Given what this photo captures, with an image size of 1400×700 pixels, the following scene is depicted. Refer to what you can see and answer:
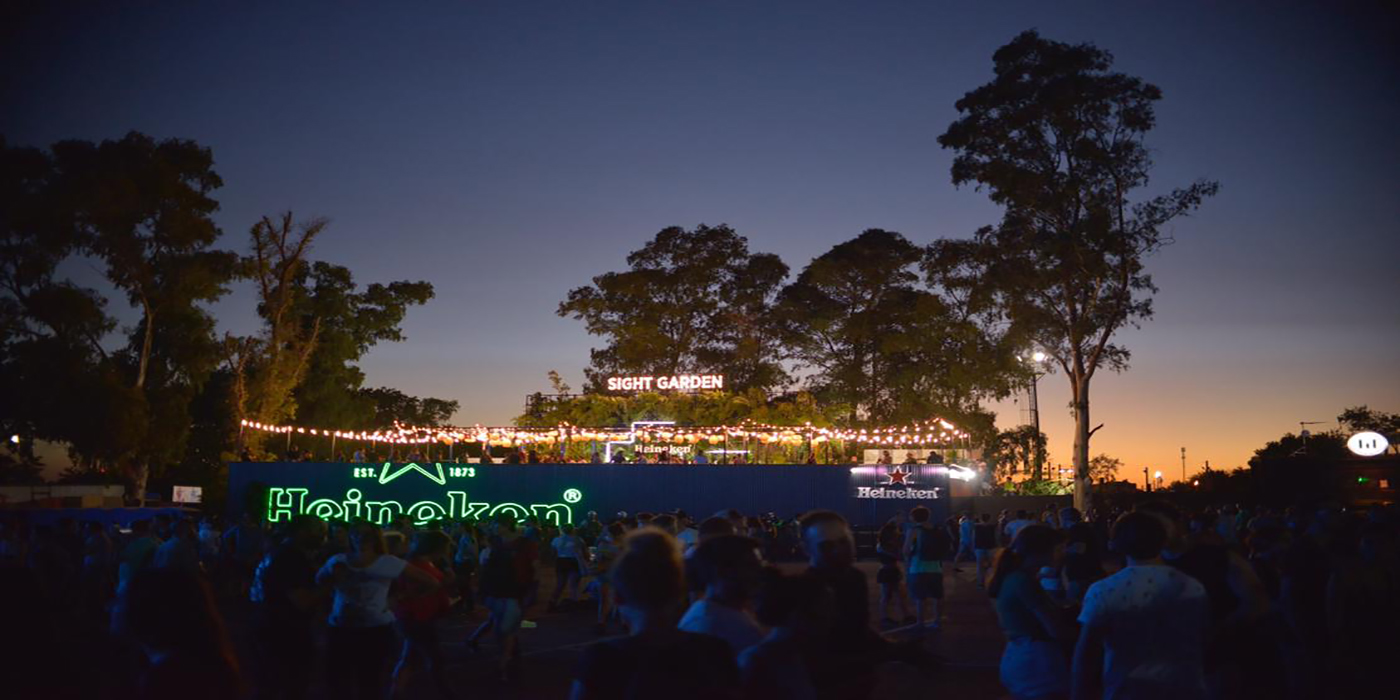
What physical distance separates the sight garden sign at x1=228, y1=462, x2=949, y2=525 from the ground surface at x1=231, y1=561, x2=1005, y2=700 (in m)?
11.6

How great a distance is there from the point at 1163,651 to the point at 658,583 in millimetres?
2397

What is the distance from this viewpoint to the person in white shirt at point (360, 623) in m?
6.48

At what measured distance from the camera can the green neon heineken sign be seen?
1177 inches

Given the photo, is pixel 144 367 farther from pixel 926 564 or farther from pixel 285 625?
pixel 285 625

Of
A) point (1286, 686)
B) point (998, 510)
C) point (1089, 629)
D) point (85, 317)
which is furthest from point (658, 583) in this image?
point (85, 317)

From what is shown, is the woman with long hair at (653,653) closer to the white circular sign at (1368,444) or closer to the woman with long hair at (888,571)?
the woman with long hair at (888,571)

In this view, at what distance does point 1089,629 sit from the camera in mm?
4234

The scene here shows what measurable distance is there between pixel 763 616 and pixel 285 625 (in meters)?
4.27

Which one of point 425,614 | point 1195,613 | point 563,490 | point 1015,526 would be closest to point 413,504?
point 563,490

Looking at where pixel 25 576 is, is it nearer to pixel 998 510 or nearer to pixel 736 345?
pixel 998 510

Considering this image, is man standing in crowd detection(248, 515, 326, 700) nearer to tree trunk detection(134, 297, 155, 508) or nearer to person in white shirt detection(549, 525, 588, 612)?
person in white shirt detection(549, 525, 588, 612)

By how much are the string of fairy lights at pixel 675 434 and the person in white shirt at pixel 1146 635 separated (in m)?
26.1

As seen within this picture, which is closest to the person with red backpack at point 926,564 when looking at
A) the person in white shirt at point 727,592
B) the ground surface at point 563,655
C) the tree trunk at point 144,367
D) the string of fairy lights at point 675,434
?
the ground surface at point 563,655

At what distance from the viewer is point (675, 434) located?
31.8m
